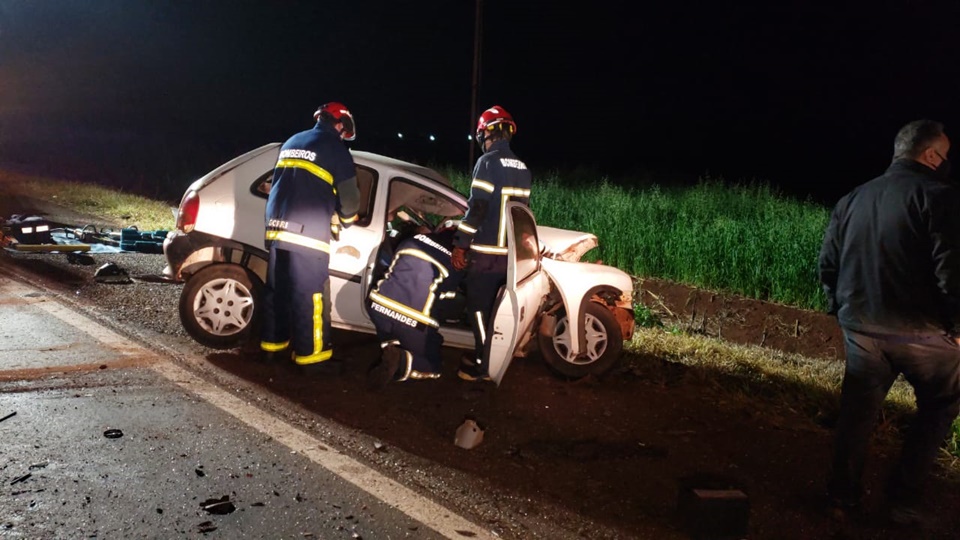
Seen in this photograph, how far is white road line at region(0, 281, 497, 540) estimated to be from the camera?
3871 millimetres

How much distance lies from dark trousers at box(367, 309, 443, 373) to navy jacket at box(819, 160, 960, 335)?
108 inches

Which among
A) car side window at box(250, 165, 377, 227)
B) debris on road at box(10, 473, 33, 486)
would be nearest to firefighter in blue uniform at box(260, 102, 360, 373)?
car side window at box(250, 165, 377, 227)

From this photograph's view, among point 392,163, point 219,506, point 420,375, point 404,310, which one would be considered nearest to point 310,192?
point 392,163

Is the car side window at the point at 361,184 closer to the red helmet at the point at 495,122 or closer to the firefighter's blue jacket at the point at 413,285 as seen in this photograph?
the firefighter's blue jacket at the point at 413,285

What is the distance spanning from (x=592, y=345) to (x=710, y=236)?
358cm

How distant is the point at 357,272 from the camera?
619cm

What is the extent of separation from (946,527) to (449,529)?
249 centimetres

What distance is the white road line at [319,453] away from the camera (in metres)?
3.87

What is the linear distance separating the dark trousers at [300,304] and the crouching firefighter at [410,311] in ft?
1.26

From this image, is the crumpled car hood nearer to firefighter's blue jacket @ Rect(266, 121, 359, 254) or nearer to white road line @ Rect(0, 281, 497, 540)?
firefighter's blue jacket @ Rect(266, 121, 359, 254)

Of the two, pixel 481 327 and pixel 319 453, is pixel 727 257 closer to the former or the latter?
pixel 481 327

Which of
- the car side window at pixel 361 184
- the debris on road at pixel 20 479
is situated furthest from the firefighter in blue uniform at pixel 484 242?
the debris on road at pixel 20 479

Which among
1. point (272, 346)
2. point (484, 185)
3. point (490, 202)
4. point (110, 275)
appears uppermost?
point (484, 185)

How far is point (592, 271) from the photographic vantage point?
20.6ft
